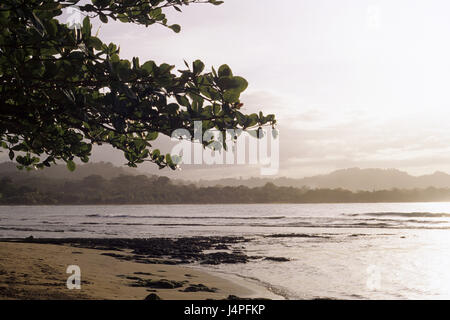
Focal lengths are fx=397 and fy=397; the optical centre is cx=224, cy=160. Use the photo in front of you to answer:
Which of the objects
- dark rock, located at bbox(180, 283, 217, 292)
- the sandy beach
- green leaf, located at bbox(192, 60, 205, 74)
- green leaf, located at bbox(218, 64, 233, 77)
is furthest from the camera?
dark rock, located at bbox(180, 283, 217, 292)

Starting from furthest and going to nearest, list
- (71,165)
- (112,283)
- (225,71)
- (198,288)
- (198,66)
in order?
(198,288) → (112,283) → (71,165) → (198,66) → (225,71)

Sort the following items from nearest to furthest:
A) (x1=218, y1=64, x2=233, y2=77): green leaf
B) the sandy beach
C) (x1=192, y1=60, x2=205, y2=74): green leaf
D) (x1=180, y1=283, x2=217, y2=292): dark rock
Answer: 1. (x1=218, y1=64, x2=233, y2=77): green leaf
2. (x1=192, y1=60, x2=205, y2=74): green leaf
3. the sandy beach
4. (x1=180, y1=283, x2=217, y2=292): dark rock

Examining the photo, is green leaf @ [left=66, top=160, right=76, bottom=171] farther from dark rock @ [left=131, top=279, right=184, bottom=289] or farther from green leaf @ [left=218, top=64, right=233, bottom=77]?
green leaf @ [left=218, top=64, right=233, bottom=77]

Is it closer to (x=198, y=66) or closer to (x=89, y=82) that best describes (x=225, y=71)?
(x=198, y=66)

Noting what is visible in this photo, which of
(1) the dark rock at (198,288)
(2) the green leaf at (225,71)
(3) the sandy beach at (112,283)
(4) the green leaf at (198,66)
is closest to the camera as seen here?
(2) the green leaf at (225,71)

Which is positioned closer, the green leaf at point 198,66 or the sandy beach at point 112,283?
the green leaf at point 198,66

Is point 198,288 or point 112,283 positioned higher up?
point 112,283

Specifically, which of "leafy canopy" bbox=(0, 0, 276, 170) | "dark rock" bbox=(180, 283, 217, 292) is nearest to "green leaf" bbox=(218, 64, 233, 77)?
"leafy canopy" bbox=(0, 0, 276, 170)

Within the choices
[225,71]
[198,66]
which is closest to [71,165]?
[198,66]

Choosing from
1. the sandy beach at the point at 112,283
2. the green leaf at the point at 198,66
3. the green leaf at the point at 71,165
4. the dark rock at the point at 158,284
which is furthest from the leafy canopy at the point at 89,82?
the dark rock at the point at 158,284

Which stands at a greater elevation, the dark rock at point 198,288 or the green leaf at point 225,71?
the green leaf at point 225,71

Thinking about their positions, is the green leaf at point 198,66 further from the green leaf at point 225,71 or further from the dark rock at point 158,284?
the dark rock at point 158,284

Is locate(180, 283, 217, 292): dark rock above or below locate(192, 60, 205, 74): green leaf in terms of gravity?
below
